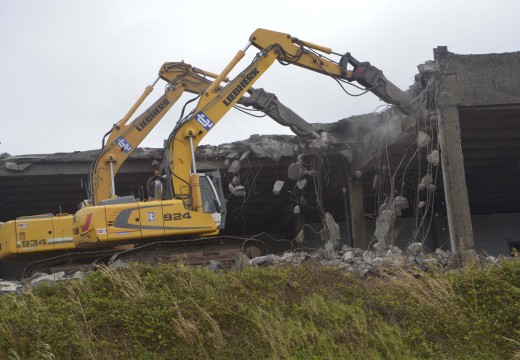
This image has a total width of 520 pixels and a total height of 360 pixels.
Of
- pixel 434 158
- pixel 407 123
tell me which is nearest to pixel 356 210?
Answer: pixel 407 123

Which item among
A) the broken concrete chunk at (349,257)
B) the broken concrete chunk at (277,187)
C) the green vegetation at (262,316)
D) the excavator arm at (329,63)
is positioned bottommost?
the green vegetation at (262,316)

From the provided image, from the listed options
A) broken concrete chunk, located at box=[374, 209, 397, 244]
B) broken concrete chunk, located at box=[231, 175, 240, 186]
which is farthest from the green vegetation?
broken concrete chunk, located at box=[231, 175, 240, 186]

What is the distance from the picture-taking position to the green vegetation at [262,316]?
336 inches

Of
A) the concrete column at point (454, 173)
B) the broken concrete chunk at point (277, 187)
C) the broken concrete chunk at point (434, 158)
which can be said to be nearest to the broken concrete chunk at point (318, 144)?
the broken concrete chunk at point (277, 187)

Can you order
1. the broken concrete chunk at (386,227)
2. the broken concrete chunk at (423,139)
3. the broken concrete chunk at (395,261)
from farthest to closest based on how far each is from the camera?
the broken concrete chunk at (386,227)
the broken concrete chunk at (423,139)
the broken concrete chunk at (395,261)

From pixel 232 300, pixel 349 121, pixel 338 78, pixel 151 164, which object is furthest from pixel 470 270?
pixel 151 164

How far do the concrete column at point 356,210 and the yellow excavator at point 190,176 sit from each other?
4226mm

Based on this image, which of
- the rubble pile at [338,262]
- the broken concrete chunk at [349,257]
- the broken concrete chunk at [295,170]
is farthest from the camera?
the broken concrete chunk at [295,170]

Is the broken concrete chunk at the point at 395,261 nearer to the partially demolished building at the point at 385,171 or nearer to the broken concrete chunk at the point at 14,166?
the partially demolished building at the point at 385,171

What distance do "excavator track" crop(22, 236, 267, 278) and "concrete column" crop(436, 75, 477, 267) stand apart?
4.30 metres

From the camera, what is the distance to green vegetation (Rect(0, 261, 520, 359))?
853 cm

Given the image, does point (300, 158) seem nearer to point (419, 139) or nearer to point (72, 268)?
point (419, 139)

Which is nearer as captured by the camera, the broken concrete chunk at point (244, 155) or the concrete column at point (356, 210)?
the broken concrete chunk at point (244, 155)

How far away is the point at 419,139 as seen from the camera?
56.4 ft
